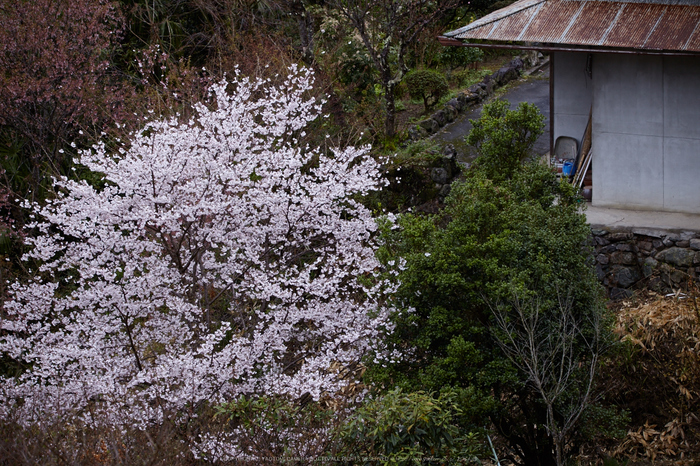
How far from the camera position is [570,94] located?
1257 cm

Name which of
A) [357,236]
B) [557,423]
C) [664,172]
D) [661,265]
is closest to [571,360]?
[557,423]

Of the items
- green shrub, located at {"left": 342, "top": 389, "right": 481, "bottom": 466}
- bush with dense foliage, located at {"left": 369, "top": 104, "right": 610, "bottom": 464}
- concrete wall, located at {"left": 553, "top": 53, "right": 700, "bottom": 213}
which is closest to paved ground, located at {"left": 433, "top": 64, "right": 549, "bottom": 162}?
concrete wall, located at {"left": 553, "top": 53, "right": 700, "bottom": 213}

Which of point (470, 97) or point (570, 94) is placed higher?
point (470, 97)

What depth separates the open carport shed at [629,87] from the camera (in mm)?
10094

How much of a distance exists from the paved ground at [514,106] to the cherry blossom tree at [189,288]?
25.7ft

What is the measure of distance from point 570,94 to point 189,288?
8.33m

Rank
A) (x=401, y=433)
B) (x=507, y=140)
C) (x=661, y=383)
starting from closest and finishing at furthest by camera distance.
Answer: (x=401, y=433)
(x=661, y=383)
(x=507, y=140)

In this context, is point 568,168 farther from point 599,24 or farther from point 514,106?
point 514,106

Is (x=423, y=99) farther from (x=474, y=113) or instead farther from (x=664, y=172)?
(x=664, y=172)

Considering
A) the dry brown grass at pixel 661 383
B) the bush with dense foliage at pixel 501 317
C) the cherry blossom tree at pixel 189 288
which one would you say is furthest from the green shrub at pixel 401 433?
the dry brown grass at pixel 661 383

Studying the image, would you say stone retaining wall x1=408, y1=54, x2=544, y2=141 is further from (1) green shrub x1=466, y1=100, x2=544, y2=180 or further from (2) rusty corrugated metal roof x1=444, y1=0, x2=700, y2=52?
(1) green shrub x1=466, y1=100, x2=544, y2=180

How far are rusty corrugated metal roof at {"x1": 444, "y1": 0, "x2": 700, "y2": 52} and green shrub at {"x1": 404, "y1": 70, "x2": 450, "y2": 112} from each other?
231 inches

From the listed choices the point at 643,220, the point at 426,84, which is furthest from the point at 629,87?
the point at 426,84

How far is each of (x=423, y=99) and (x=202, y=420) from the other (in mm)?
13740
